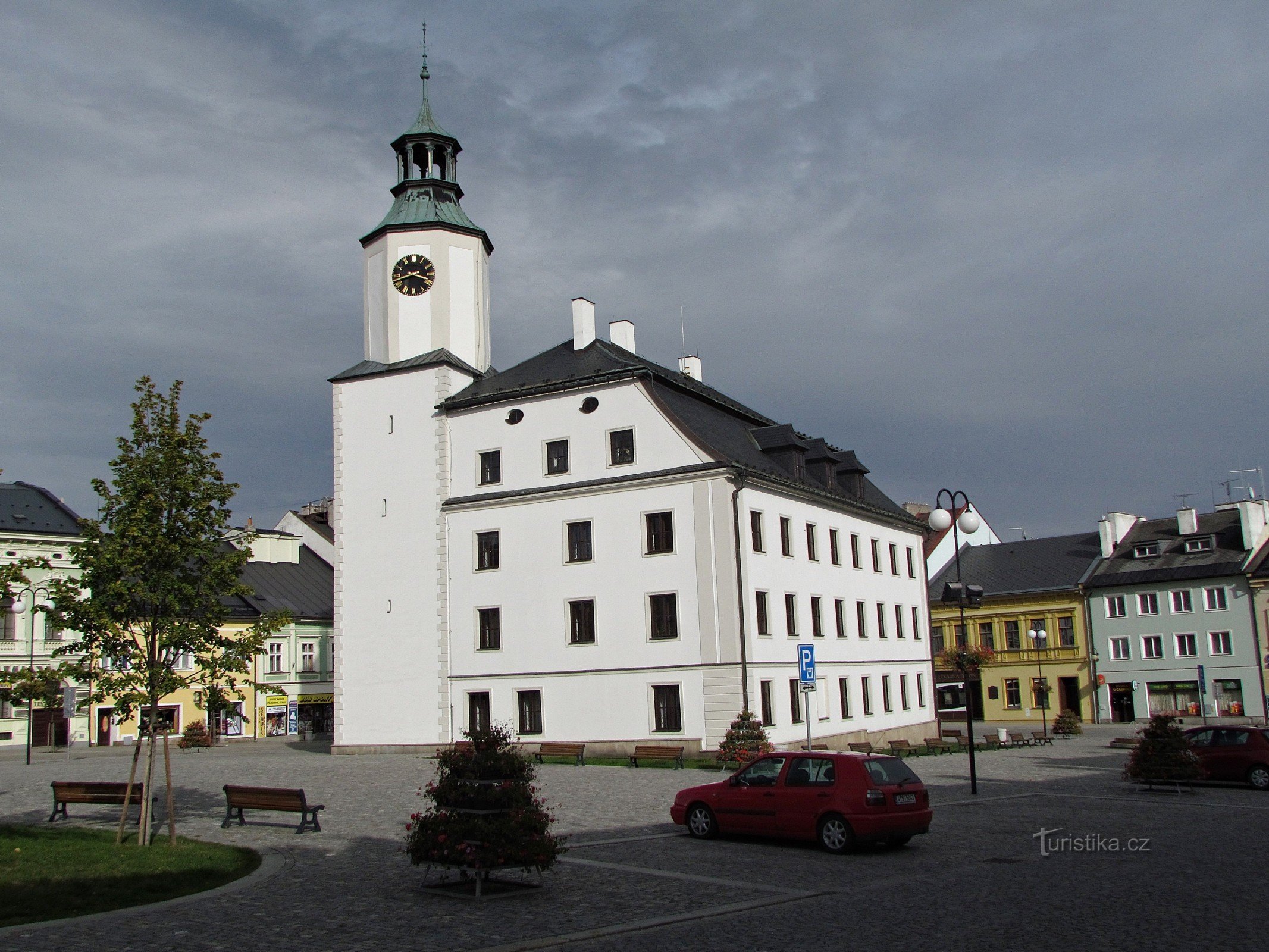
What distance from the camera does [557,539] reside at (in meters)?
39.4

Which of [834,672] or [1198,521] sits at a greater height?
[1198,521]

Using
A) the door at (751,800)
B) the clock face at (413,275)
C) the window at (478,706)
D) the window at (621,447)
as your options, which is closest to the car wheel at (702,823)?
the door at (751,800)

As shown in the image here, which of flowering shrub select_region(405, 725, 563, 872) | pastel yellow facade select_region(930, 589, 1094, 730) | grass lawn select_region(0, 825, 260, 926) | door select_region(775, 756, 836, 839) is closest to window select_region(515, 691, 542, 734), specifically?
grass lawn select_region(0, 825, 260, 926)

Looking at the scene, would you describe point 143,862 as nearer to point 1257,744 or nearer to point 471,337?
point 1257,744

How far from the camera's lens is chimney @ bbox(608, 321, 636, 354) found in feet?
157

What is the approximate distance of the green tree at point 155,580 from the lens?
17172 mm

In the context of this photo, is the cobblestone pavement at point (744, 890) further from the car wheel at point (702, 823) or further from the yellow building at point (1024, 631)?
the yellow building at point (1024, 631)

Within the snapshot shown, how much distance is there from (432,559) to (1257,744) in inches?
1023

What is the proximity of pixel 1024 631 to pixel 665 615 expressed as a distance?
4078 cm

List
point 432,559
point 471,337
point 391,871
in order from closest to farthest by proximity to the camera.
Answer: point 391,871 < point 432,559 < point 471,337

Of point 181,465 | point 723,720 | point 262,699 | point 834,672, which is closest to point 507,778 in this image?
point 181,465

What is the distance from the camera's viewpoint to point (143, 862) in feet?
49.3

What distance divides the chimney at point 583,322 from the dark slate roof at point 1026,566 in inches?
1405

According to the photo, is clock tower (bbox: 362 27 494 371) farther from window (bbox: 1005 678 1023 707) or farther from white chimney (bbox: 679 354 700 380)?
window (bbox: 1005 678 1023 707)
